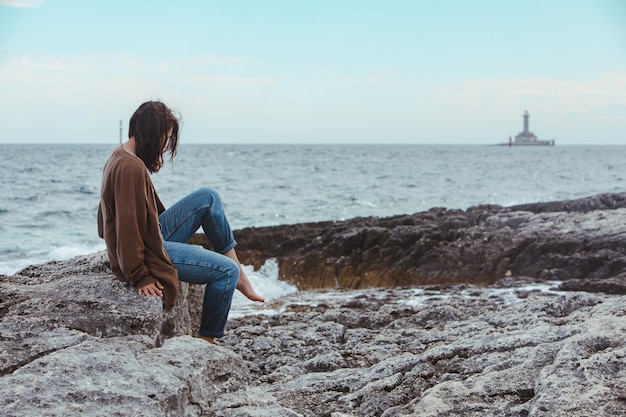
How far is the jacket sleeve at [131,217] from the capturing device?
4488mm

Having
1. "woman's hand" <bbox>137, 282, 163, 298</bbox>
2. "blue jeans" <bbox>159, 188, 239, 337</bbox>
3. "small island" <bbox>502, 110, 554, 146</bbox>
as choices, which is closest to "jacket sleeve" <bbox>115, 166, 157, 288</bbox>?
"woman's hand" <bbox>137, 282, 163, 298</bbox>

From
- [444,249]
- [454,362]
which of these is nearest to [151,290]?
[454,362]

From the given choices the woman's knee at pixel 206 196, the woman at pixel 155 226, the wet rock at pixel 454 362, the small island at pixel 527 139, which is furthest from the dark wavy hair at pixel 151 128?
the small island at pixel 527 139

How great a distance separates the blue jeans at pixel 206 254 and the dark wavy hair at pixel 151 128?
0.52 metres

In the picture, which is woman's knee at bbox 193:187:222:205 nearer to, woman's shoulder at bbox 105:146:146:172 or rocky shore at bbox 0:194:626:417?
woman's shoulder at bbox 105:146:146:172

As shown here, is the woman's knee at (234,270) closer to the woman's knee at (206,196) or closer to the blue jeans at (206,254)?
the blue jeans at (206,254)

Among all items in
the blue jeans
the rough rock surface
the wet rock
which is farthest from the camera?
the rough rock surface

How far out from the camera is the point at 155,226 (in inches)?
181

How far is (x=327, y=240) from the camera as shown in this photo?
14.9m

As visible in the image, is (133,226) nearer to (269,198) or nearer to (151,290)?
(151,290)

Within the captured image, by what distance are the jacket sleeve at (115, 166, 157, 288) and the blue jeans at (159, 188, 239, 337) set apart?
→ 1.28 feet

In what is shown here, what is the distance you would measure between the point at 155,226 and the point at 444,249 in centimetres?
943

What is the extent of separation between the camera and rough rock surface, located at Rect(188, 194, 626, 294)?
39.5 ft

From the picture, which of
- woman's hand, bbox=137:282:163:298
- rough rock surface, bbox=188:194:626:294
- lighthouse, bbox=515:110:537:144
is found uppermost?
lighthouse, bbox=515:110:537:144
